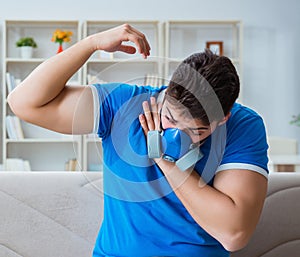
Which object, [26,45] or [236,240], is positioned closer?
[236,240]

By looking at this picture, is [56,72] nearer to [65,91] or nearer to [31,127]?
[65,91]

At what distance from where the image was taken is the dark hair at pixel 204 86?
1222 mm

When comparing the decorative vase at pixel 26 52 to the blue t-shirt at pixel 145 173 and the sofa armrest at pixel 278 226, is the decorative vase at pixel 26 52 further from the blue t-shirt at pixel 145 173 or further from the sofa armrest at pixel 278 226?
the blue t-shirt at pixel 145 173

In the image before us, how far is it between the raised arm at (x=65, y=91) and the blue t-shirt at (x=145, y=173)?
0.12 ft

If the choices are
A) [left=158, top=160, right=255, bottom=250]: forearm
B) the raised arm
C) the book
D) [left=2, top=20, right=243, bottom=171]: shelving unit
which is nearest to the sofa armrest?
[left=158, top=160, right=255, bottom=250]: forearm

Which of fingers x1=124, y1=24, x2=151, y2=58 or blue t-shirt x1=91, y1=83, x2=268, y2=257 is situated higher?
fingers x1=124, y1=24, x2=151, y2=58

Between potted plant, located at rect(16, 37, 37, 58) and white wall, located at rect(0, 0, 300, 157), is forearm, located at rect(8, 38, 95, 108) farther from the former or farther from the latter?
white wall, located at rect(0, 0, 300, 157)

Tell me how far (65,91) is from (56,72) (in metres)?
0.05

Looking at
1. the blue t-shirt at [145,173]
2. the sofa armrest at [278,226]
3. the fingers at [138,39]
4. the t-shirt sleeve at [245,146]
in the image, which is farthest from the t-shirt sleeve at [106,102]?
the sofa armrest at [278,226]

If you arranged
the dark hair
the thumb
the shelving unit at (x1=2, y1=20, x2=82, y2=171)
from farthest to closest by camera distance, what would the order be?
the shelving unit at (x1=2, y1=20, x2=82, y2=171), the thumb, the dark hair

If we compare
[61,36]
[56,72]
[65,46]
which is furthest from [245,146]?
[65,46]

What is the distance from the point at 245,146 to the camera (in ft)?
4.58

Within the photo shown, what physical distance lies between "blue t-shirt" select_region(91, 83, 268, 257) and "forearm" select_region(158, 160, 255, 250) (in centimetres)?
4

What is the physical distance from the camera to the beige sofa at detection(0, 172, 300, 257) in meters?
1.66
